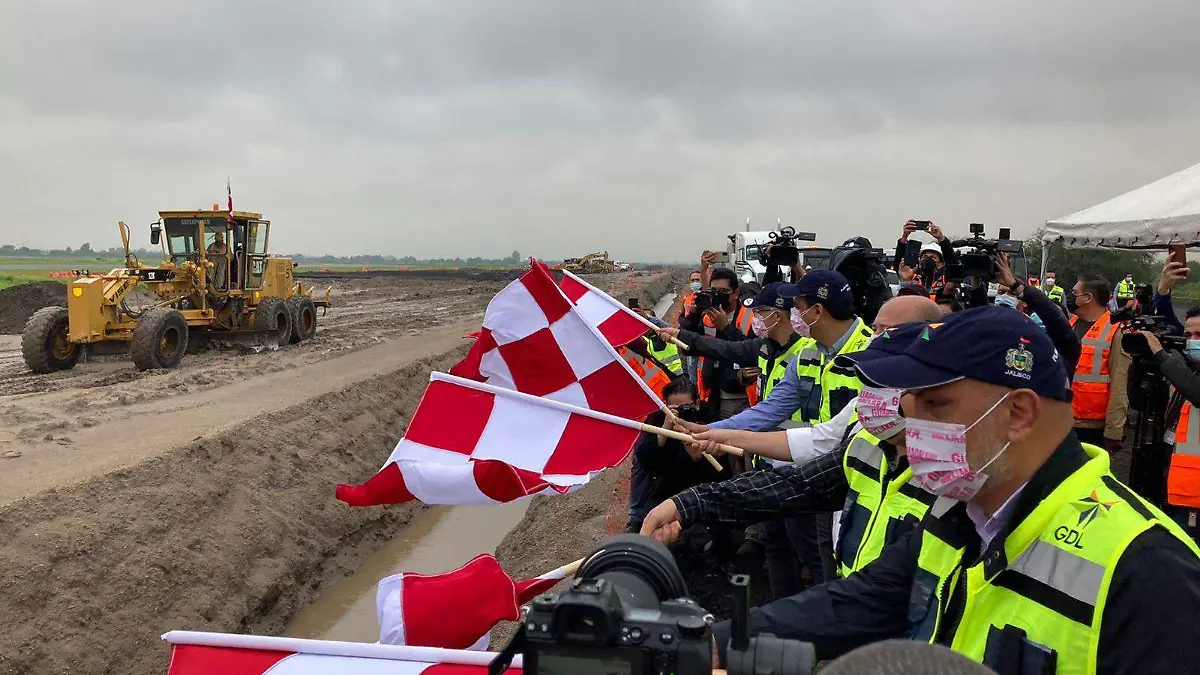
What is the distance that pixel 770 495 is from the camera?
2.89 metres

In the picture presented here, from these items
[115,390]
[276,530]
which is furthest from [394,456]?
[115,390]

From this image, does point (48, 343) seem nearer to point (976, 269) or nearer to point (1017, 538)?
point (976, 269)

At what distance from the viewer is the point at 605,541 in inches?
59.5

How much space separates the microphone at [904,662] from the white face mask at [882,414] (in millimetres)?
1740

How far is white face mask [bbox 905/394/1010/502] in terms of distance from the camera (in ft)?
5.87

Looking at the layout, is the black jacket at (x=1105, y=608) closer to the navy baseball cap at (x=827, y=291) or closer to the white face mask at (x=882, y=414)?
the white face mask at (x=882, y=414)

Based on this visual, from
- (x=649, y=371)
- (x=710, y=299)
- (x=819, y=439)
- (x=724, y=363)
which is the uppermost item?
(x=710, y=299)

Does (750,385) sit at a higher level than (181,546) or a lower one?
higher

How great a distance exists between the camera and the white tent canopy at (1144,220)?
250 inches

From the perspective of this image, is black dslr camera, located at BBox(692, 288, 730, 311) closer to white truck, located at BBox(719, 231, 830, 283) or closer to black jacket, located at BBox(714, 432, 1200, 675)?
black jacket, located at BBox(714, 432, 1200, 675)

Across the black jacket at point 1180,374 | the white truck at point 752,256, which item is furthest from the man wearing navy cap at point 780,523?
the white truck at point 752,256

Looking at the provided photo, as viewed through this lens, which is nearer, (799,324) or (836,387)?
(836,387)

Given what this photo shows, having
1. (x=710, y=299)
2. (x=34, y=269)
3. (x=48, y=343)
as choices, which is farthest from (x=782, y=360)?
(x=34, y=269)

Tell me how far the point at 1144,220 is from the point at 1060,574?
253 inches
